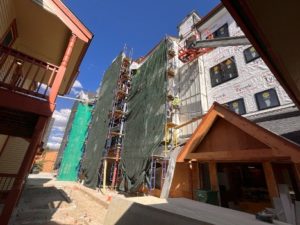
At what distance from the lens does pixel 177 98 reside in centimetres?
1619

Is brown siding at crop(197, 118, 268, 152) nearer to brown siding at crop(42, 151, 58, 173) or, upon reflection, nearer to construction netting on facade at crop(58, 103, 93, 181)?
construction netting on facade at crop(58, 103, 93, 181)

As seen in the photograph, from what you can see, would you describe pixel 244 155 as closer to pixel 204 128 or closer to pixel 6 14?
pixel 204 128

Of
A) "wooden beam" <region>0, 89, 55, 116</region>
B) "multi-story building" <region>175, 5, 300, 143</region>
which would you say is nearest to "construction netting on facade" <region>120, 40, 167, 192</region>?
"multi-story building" <region>175, 5, 300, 143</region>

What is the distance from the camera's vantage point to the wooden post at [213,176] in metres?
7.43

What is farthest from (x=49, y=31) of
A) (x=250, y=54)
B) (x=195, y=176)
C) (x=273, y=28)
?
(x=250, y=54)

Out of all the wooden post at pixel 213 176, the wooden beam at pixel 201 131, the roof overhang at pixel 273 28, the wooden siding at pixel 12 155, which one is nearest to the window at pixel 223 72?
the wooden beam at pixel 201 131

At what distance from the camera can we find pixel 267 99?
10930 millimetres

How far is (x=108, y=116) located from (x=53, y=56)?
357 inches

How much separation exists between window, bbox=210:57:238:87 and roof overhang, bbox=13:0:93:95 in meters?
11.0

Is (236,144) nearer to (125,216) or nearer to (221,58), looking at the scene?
(125,216)

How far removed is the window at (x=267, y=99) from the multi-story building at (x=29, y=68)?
10.9 meters

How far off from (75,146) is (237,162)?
20.8 metres

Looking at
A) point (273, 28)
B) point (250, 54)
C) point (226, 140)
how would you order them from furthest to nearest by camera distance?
1. point (250, 54)
2. point (226, 140)
3. point (273, 28)

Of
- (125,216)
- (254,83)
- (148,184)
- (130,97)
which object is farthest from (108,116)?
(125,216)
